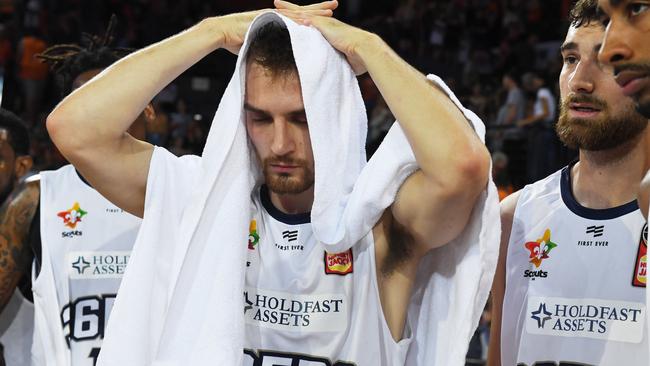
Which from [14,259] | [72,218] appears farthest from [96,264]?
[14,259]

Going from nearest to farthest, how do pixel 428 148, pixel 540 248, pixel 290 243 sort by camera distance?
pixel 428 148 < pixel 290 243 < pixel 540 248

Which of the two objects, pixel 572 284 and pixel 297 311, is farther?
pixel 572 284

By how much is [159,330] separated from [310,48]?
0.84 meters

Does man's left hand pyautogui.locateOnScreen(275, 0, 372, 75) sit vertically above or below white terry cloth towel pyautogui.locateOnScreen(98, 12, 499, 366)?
above

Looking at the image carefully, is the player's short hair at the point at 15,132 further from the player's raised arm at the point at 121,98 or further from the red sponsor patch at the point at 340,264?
the red sponsor patch at the point at 340,264

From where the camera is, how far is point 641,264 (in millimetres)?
2607

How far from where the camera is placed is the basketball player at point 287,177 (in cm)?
238

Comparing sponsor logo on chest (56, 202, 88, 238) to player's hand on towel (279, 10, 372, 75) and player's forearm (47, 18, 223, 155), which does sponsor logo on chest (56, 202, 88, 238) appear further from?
player's hand on towel (279, 10, 372, 75)

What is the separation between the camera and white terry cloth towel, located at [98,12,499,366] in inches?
91.1

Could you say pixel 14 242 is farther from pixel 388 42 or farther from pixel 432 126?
pixel 388 42

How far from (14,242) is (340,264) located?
5.49 ft

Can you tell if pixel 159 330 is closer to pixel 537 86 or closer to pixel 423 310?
pixel 423 310

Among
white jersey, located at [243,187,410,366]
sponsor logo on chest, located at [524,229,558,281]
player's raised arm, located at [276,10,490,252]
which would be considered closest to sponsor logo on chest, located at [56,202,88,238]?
white jersey, located at [243,187,410,366]

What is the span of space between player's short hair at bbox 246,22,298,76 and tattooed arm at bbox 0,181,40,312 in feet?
4.92
